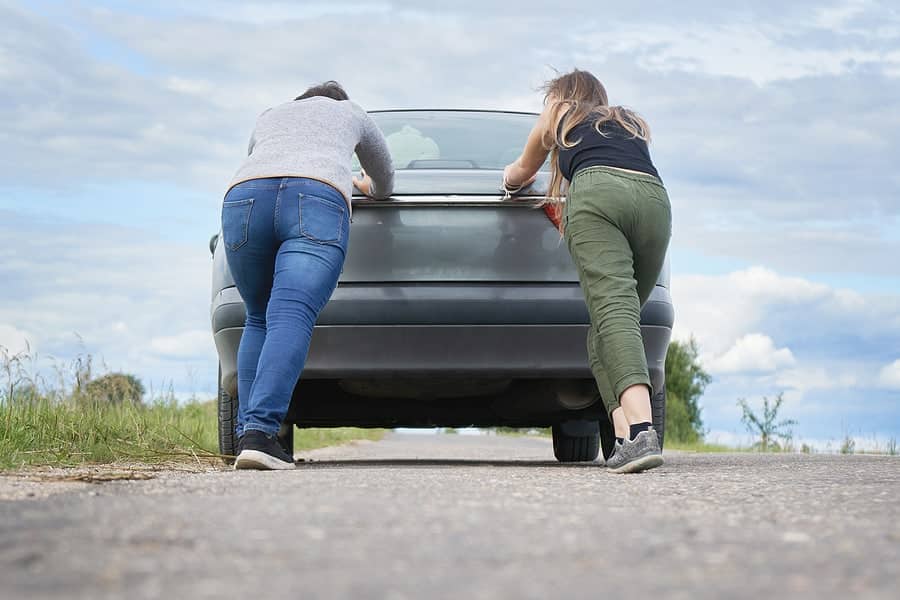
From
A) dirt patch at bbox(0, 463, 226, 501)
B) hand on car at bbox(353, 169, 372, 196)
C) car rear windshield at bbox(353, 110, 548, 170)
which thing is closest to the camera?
dirt patch at bbox(0, 463, 226, 501)

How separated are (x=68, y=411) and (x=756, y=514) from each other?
4.29 meters

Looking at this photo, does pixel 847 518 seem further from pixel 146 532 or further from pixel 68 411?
pixel 68 411

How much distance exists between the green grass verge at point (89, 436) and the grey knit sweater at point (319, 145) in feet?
4.67

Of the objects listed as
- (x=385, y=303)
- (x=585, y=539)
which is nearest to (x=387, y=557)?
(x=585, y=539)

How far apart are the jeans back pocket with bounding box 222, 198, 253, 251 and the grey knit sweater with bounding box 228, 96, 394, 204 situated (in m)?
0.10

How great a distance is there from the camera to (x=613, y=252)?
451cm

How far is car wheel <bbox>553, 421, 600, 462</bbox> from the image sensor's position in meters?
6.66

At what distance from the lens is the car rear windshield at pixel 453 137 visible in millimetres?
5340

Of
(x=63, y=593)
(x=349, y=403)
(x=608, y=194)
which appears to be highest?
(x=608, y=194)

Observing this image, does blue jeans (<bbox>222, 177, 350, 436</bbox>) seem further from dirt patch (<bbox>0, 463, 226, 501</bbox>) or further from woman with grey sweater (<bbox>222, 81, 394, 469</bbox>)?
dirt patch (<bbox>0, 463, 226, 501</bbox>)

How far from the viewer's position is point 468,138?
554 cm

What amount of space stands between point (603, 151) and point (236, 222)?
1.48 m

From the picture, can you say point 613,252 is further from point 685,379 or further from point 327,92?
point 685,379

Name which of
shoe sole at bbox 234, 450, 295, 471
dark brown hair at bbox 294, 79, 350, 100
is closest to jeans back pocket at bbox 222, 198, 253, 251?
dark brown hair at bbox 294, 79, 350, 100
